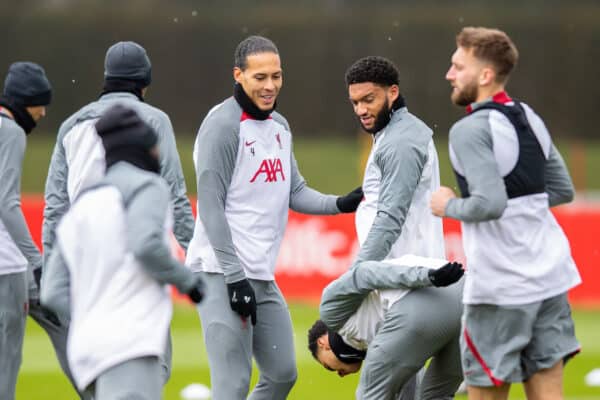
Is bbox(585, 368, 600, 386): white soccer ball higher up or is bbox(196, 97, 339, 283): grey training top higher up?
Answer: bbox(196, 97, 339, 283): grey training top

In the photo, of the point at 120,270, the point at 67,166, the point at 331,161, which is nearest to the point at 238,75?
the point at 67,166

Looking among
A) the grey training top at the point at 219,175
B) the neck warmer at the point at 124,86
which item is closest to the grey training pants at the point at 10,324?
the neck warmer at the point at 124,86

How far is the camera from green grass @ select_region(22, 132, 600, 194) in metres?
28.2

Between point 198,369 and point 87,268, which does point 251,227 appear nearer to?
point 87,268

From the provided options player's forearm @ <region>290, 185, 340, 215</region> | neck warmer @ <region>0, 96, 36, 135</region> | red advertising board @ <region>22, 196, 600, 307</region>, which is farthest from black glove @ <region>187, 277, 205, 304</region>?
red advertising board @ <region>22, 196, 600, 307</region>

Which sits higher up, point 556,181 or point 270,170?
point 556,181

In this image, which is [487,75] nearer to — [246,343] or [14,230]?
[246,343]

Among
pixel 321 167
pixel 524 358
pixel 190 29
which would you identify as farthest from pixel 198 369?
pixel 190 29

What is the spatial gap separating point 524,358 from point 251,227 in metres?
1.75

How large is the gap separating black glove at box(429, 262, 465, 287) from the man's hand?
304mm

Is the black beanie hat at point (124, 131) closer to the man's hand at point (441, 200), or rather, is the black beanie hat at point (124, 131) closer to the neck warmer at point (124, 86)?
the man's hand at point (441, 200)

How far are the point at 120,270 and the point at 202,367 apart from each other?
632 cm

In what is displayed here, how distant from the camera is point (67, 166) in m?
6.95

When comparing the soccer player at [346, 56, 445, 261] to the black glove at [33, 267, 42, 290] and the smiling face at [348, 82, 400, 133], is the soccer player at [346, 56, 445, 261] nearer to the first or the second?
the smiling face at [348, 82, 400, 133]
